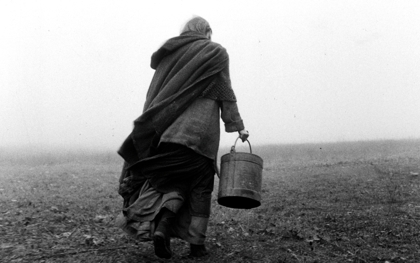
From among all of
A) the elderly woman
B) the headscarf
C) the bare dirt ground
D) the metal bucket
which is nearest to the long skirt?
the elderly woman

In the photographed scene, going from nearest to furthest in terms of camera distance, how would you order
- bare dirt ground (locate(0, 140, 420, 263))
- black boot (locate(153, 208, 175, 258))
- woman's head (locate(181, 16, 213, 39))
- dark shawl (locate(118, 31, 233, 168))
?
black boot (locate(153, 208, 175, 258)), dark shawl (locate(118, 31, 233, 168)), bare dirt ground (locate(0, 140, 420, 263)), woman's head (locate(181, 16, 213, 39))

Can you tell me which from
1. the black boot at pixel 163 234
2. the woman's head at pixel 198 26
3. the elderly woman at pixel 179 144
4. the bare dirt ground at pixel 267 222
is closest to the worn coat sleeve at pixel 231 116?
the elderly woman at pixel 179 144

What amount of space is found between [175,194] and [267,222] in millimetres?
2113

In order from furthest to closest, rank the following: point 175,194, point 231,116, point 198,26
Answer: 1. point 198,26
2. point 231,116
3. point 175,194

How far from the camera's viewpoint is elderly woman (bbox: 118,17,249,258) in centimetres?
382

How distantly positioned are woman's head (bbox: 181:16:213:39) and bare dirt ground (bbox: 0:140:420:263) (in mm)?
2262

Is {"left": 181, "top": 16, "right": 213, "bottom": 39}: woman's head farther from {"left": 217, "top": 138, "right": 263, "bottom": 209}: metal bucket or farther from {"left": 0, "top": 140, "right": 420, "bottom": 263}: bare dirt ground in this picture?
{"left": 0, "top": 140, "right": 420, "bottom": 263}: bare dirt ground

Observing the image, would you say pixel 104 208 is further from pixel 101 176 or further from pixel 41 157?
pixel 41 157

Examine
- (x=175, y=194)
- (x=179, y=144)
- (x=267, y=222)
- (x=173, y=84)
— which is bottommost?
(x=267, y=222)

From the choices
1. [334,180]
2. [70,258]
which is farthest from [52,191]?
[334,180]

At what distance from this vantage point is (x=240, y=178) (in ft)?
12.7

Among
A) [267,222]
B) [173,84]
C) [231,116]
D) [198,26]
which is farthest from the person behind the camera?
[267,222]

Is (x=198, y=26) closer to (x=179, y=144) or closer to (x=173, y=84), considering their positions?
(x=173, y=84)

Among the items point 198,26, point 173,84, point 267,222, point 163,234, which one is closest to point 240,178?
point 163,234
